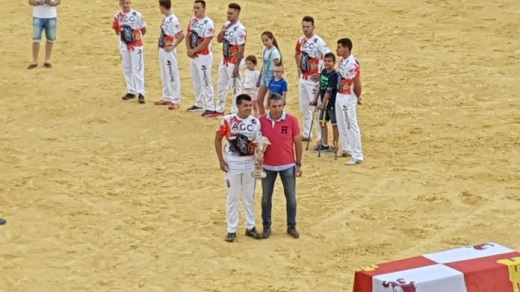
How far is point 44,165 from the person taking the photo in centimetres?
1731

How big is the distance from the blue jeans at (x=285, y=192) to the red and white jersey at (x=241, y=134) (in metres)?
0.35

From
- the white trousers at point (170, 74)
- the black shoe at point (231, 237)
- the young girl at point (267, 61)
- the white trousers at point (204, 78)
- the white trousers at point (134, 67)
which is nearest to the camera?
the black shoe at point (231, 237)

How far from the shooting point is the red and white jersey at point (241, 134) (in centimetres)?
1362

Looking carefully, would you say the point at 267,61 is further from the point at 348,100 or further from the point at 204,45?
the point at 204,45

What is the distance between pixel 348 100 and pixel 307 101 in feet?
4.53

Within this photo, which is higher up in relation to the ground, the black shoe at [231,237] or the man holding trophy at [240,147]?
the man holding trophy at [240,147]

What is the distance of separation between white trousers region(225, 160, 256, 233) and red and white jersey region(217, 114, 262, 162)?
0.10 meters

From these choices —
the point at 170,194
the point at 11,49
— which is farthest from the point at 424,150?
the point at 11,49

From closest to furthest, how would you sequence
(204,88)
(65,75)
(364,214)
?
(364,214) → (204,88) → (65,75)

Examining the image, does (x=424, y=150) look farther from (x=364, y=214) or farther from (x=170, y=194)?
(x=170, y=194)

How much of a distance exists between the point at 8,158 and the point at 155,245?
4.56m

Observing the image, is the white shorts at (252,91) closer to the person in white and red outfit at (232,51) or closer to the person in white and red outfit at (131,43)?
the person in white and red outfit at (232,51)

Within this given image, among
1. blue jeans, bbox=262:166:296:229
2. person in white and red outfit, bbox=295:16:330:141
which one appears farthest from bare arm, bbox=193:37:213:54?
blue jeans, bbox=262:166:296:229

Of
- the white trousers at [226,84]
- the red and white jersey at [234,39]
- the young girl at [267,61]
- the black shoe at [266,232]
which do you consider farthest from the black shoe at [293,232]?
the red and white jersey at [234,39]
